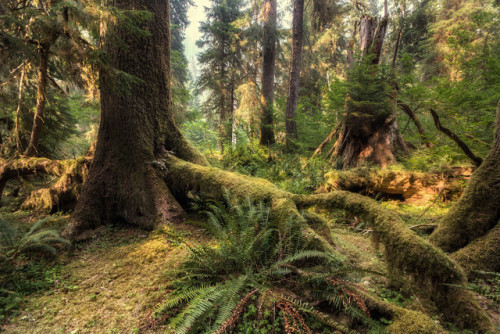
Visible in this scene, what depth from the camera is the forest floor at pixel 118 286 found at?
208cm

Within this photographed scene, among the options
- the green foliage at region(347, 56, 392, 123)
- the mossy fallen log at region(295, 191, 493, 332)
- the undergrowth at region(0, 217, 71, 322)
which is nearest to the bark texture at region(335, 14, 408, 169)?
the green foliage at region(347, 56, 392, 123)

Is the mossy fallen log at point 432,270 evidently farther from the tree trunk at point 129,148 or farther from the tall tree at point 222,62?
the tall tree at point 222,62

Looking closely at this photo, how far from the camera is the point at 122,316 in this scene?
2.15 metres

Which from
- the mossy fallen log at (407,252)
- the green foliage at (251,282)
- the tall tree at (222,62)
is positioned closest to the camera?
the green foliage at (251,282)

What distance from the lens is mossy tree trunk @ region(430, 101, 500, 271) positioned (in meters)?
2.89

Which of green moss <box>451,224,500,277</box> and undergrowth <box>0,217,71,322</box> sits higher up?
green moss <box>451,224,500,277</box>

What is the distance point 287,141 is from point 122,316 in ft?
32.1

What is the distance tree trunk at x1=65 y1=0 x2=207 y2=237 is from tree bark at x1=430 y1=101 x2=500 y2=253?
431cm

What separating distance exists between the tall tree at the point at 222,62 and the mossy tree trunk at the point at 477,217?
15.4 m

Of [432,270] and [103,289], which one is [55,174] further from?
[432,270]

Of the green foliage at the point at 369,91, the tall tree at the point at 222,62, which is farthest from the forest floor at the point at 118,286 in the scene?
the tall tree at the point at 222,62

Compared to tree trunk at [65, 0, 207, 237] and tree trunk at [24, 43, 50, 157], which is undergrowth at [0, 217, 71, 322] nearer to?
tree trunk at [65, 0, 207, 237]

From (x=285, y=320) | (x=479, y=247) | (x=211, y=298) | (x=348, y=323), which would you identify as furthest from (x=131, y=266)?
(x=479, y=247)

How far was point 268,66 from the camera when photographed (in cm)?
1241
